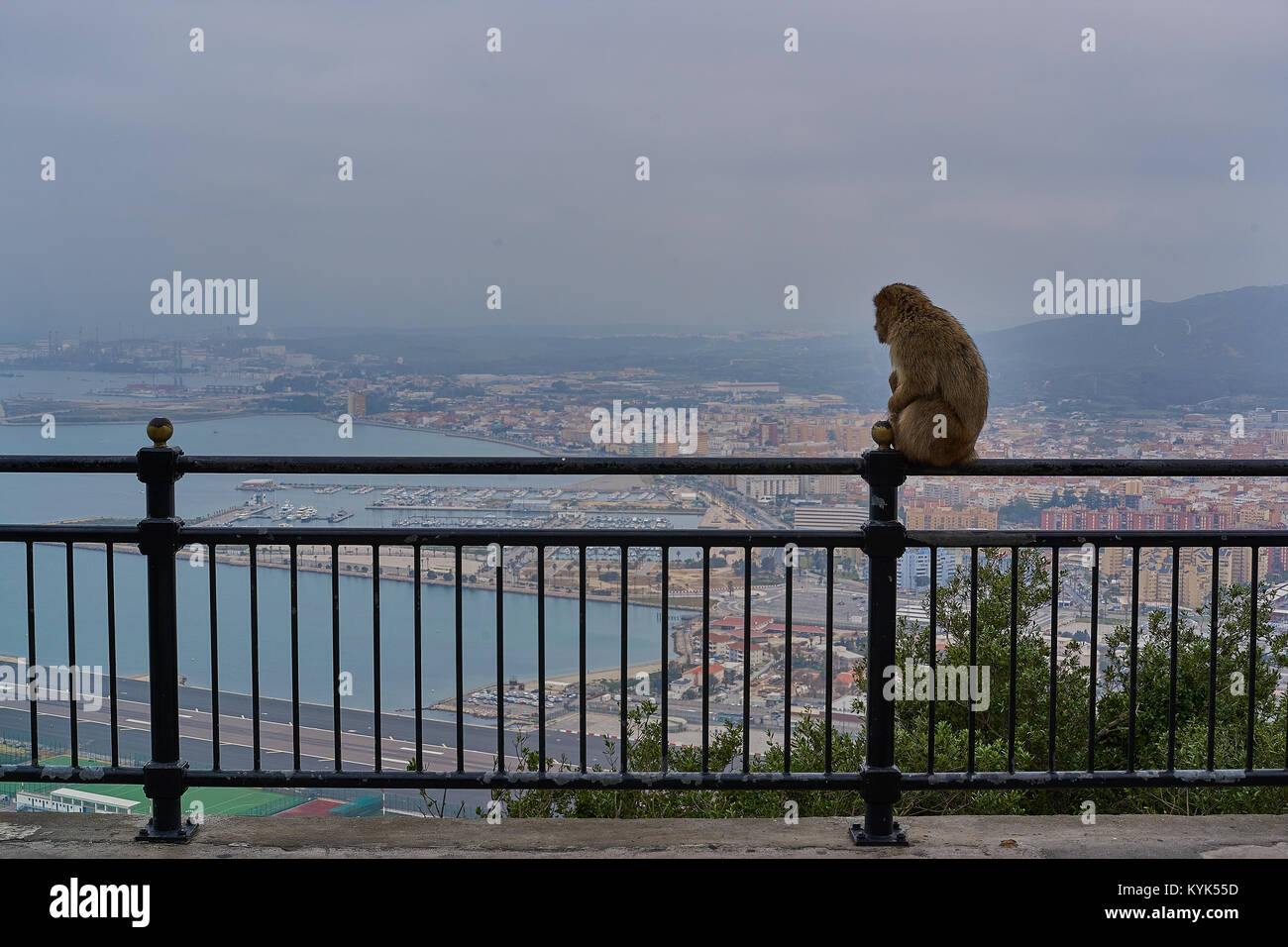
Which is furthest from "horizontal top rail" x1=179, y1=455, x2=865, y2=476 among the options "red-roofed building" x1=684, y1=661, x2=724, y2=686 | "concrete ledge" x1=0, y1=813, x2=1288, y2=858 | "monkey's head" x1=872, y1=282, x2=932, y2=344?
"monkey's head" x1=872, y1=282, x2=932, y2=344

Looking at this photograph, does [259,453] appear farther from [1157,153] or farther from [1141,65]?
[1141,65]

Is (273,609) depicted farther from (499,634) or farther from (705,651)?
(705,651)

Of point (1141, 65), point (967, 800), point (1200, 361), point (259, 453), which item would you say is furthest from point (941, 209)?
point (259, 453)

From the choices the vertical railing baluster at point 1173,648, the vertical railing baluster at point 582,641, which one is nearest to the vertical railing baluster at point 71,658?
the vertical railing baluster at point 582,641

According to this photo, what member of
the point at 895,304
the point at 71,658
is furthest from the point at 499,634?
the point at 895,304

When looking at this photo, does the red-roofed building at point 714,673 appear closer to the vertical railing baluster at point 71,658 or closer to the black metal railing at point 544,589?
the black metal railing at point 544,589
